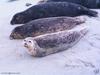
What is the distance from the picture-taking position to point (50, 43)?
127 inches

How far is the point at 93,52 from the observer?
10.7 feet

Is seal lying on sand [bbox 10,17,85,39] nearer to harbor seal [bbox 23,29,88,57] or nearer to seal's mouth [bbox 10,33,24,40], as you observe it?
seal's mouth [bbox 10,33,24,40]

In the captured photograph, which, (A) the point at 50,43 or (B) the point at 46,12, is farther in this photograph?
(B) the point at 46,12

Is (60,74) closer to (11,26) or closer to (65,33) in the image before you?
(65,33)

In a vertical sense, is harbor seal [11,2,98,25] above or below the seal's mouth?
above

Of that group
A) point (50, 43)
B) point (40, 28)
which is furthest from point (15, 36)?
point (50, 43)

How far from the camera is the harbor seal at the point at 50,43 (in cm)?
315

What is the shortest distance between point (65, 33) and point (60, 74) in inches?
33.1

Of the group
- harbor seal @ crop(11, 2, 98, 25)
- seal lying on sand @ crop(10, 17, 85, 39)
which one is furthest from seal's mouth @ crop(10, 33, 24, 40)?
harbor seal @ crop(11, 2, 98, 25)

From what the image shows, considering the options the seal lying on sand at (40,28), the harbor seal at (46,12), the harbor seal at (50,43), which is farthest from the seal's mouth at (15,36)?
the harbor seal at (46,12)

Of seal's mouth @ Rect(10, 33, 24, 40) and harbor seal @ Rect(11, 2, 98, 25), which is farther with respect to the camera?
harbor seal @ Rect(11, 2, 98, 25)

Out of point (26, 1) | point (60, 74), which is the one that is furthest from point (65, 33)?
point (26, 1)

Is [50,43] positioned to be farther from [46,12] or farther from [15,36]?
[46,12]

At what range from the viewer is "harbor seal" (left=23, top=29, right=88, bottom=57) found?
3146 mm
